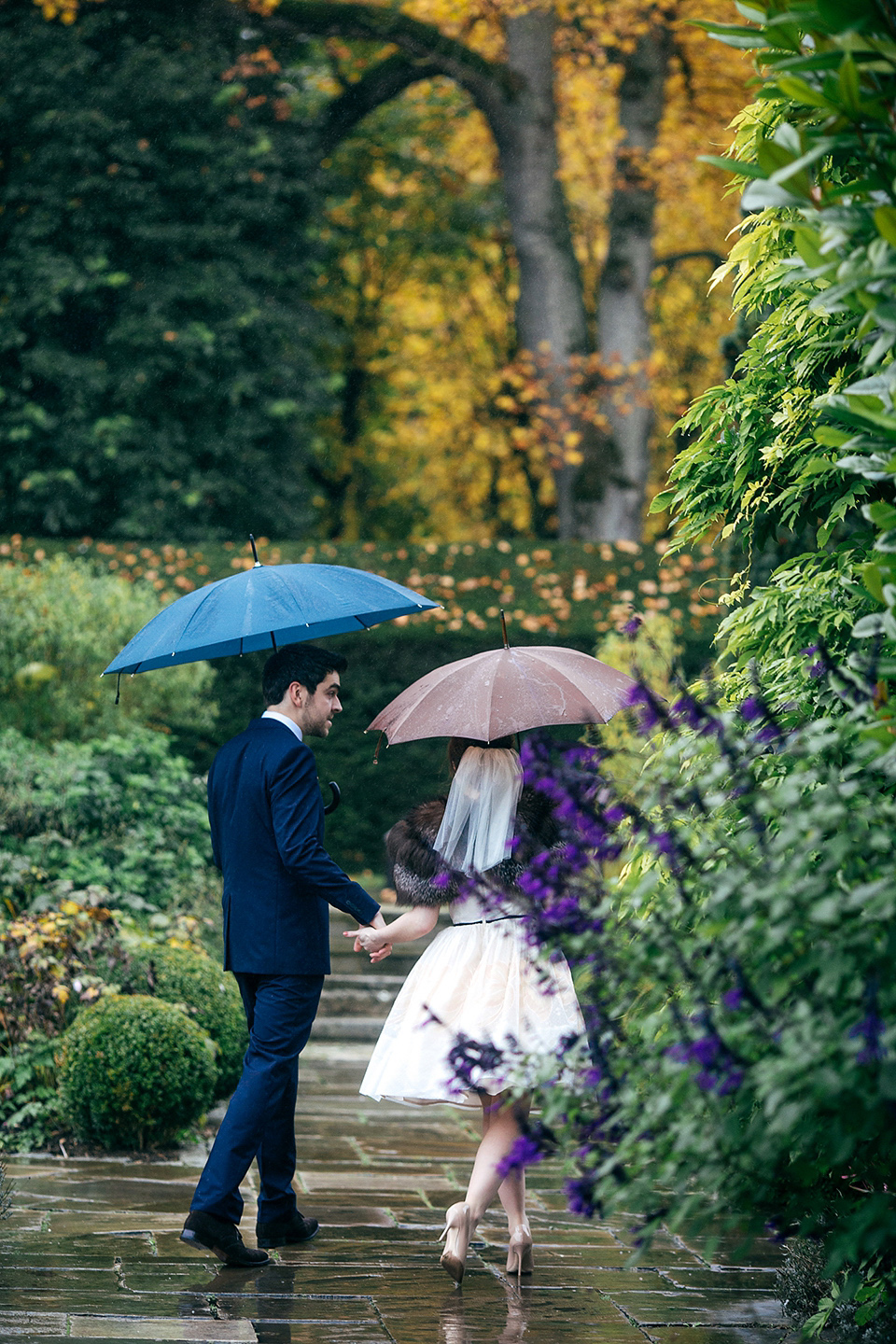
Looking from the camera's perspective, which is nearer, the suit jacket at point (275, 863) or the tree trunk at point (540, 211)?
the suit jacket at point (275, 863)

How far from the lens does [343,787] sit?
11.6 metres

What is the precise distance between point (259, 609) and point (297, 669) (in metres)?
0.25

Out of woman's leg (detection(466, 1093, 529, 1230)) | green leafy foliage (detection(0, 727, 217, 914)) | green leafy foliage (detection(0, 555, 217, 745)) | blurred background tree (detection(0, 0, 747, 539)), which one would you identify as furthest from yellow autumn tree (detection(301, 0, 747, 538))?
woman's leg (detection(466, 1093, 529, 1230))

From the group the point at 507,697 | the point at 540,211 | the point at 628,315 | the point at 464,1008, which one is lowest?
the point at 464,1008

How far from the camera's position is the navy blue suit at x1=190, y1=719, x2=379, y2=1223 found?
14.7ft

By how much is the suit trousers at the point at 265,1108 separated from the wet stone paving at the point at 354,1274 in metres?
0.21

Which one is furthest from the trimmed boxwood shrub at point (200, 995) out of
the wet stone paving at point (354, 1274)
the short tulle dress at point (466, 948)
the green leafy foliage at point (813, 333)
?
the green leafy foliage at point (813, 333)

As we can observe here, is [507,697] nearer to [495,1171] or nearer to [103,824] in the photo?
[495,1171]

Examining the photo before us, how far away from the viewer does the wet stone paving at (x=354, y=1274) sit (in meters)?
3.84

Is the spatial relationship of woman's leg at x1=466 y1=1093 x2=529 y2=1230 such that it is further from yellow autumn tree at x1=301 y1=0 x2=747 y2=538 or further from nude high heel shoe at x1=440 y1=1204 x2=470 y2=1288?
yellow autumn tree at x1=301 y1=0 x2=747 y2=538

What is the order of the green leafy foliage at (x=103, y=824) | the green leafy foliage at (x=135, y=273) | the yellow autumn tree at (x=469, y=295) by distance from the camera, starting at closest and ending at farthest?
the green leafy foliage at (x=103, y=824), the green leafy foliage at (x=135, y=273), the yellow autumn tree at (x=469, y=295)

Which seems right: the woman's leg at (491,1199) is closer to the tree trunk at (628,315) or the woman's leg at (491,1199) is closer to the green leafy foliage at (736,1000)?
the green leafy foliage at (736,1000)


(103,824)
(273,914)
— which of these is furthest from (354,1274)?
(103,824)

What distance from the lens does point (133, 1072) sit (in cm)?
577
